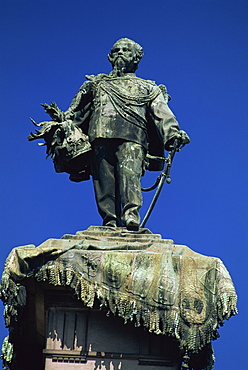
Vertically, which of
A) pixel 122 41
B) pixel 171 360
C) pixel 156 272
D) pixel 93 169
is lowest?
pixel 171 360

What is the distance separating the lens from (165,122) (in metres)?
22.0

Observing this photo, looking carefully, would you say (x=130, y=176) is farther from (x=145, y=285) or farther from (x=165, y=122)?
(x=145, y=285)

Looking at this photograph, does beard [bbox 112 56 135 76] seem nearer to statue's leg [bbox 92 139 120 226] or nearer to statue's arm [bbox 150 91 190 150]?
statue's arm [bbox 150 91 190 150]

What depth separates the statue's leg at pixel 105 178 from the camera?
72.0ft

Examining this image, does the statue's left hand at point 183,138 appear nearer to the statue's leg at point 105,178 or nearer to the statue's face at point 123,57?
the statue's leg at point 105,178

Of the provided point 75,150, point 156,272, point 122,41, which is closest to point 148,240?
point 156,272

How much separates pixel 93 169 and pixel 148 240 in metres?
2.17

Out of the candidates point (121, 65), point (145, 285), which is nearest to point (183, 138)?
point (121, 65)

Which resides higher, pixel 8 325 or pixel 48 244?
pixel 48 244

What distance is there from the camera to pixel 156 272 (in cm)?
1994

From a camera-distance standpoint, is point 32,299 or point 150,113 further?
point 150,113

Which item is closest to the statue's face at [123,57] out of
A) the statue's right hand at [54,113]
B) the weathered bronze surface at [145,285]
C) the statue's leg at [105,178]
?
the statue's right hand at [54,113]

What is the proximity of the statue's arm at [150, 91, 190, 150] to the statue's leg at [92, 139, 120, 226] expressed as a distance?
933 mm

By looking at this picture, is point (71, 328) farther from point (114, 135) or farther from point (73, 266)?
point (114, 135)
